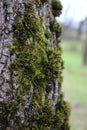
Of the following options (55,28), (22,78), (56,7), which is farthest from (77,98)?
(22,78)

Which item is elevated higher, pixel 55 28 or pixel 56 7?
pixel 56 7

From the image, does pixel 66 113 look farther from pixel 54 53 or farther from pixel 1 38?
pixel 1 38

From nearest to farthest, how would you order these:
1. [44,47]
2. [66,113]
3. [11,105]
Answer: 1. [11,105]
2. [44,47]
3. [66,113]

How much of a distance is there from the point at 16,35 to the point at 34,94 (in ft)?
1.50

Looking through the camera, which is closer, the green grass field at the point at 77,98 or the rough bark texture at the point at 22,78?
the rough bark texture at the point at 22,78

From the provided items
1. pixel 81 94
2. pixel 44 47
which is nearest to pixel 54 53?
pixel 44 47

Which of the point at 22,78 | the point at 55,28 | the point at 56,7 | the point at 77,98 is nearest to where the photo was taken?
the point at 22,78

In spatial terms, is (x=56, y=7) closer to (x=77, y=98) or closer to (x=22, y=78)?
(x=22, y=78)

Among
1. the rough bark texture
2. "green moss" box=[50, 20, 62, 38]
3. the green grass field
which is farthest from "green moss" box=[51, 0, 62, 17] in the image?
the green grass field

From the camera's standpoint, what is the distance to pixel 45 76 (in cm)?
292

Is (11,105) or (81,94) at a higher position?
(81,94)

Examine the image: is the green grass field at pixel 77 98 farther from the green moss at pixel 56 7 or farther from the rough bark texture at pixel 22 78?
the rough bark texture at pixel 22 78

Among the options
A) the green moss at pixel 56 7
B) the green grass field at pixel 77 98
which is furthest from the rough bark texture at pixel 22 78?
the green grass field at pixel 77 98

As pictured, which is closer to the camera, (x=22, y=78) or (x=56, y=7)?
(x=22, y=78)
